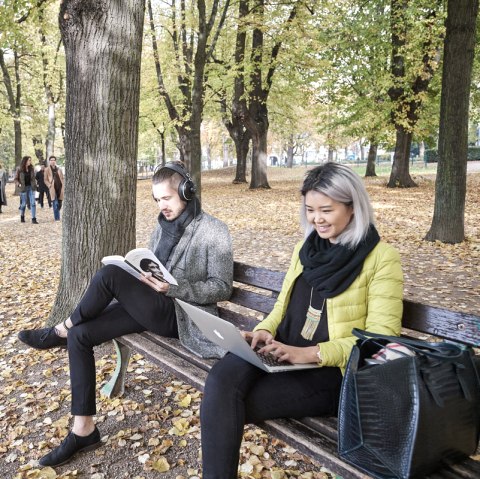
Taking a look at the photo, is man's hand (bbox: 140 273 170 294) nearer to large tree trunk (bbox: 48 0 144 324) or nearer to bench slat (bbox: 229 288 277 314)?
bench slat (bbox: 229 288 277 314)

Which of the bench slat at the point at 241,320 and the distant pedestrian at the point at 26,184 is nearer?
the bench slat at the point at 241,320

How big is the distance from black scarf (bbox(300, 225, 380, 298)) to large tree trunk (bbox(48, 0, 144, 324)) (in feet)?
7.36

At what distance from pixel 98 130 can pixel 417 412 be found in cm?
328

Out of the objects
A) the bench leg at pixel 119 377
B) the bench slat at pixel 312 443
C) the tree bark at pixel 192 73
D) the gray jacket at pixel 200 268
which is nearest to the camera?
the bench slat at pixel 312 443

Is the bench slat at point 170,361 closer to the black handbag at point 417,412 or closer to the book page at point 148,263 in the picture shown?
the book page at point 148,263

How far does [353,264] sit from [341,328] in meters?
0.31

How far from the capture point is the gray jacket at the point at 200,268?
299cm

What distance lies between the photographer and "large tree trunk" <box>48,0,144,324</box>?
12.7ft

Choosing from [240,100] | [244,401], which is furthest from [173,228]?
[240,100]

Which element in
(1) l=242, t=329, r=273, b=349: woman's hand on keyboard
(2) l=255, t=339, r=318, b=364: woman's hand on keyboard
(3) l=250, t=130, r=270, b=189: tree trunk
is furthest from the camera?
(3) l=250, t=130, r=270, b=189: tree trunk

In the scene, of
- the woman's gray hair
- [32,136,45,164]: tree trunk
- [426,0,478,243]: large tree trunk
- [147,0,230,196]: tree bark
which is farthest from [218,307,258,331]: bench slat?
[32,136,45,164]: tree trunk

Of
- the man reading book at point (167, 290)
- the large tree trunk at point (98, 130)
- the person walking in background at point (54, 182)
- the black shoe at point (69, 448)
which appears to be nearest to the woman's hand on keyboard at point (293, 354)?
the man reading book at point (167, 290)

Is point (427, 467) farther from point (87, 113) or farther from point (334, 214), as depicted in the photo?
point (87, 113)

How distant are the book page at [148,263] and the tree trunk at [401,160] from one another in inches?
699
